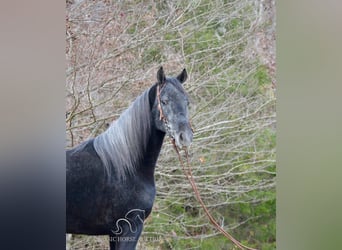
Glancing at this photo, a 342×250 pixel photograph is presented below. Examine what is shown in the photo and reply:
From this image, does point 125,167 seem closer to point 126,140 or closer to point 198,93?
point 126,140

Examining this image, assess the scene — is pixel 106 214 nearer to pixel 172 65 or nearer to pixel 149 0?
pixel 172 65

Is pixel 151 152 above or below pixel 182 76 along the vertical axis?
below

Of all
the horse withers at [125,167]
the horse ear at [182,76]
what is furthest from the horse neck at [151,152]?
the horse ear at [182,76]

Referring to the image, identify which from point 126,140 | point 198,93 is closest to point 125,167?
point 126,140

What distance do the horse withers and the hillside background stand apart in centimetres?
5

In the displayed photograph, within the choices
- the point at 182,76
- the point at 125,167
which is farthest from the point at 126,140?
the point at 182,76

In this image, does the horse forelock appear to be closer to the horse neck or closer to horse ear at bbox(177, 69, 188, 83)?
the horse neck

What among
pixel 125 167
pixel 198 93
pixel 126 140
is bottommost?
pixel 125 167

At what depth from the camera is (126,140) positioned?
244 centimetres

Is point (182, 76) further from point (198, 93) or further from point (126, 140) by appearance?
point (126, 140)

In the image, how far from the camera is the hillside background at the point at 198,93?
242cm

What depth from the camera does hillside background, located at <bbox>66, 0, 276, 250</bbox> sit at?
2.42 meters

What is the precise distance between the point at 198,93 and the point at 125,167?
0.53 meters
